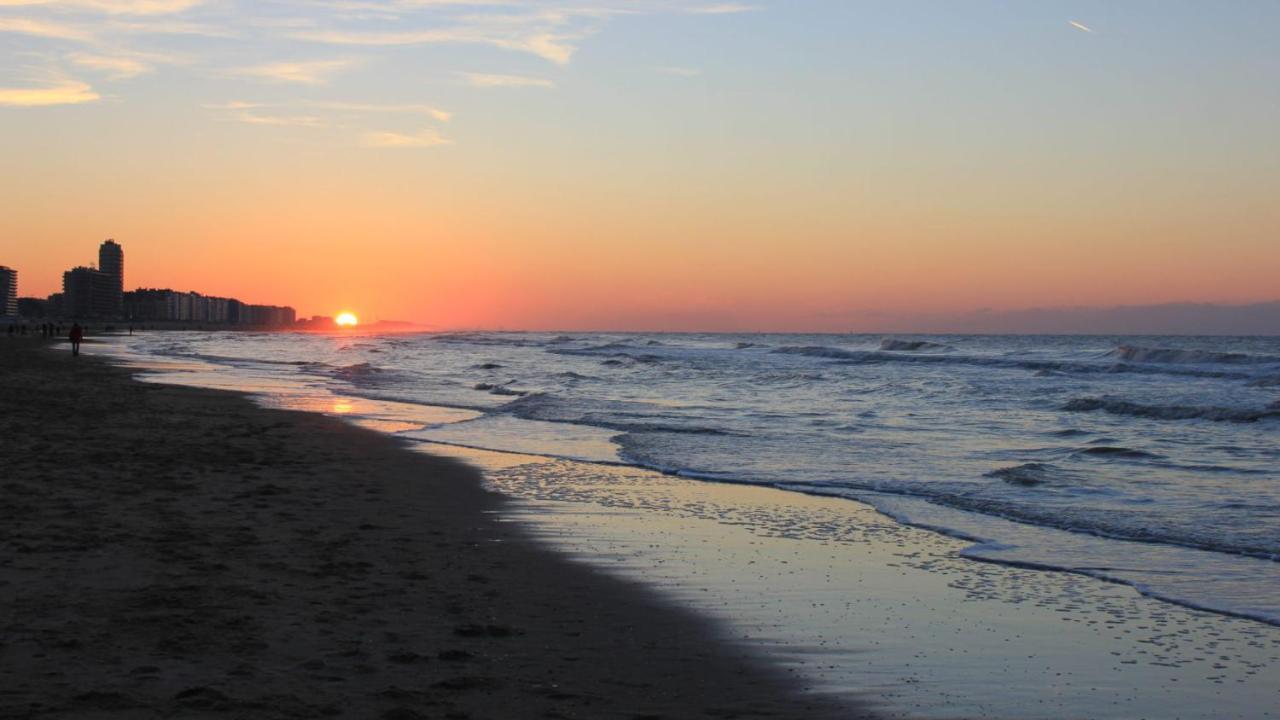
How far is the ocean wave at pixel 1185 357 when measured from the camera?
64.1 m

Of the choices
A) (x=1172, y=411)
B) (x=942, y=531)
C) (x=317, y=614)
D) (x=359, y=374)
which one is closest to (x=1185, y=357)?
(x=1172, y=411)

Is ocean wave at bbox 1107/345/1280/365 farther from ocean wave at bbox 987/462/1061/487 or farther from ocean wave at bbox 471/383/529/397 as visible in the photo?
ocean wave at bbox 987/462/1061/487

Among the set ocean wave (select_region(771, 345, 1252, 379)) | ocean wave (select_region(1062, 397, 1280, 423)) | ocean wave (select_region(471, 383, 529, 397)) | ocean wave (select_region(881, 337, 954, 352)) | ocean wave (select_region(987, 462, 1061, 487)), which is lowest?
ocean wave (select_region(471, 383, 529, 397))

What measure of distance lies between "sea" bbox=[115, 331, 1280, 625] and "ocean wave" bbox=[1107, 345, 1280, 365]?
68.3 feet

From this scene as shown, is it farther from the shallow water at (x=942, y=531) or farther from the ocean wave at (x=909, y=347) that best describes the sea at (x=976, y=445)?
the ocean wave at (x=909, y=347)

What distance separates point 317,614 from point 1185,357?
7140 centimetres

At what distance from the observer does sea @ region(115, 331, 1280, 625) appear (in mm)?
10406

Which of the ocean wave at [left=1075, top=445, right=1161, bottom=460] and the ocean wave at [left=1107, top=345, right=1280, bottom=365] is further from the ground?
the ocean wave at [left=1107, top=345, right=1280, bottom=365]

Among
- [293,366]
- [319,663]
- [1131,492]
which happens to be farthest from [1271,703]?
[293,366]

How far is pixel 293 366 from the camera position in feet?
188

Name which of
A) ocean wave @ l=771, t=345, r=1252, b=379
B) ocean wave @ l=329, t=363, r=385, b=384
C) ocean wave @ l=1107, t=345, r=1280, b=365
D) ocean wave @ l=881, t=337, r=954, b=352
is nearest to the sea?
ocean wave @ l=329, t=363, r=385, b=384

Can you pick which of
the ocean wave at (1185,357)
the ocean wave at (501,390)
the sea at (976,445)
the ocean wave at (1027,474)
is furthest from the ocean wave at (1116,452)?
the ocean wave at (1185,357)

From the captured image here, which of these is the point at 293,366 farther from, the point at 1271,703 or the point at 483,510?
the point at 1271,703

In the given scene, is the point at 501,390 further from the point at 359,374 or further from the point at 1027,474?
the point at 1027,474
